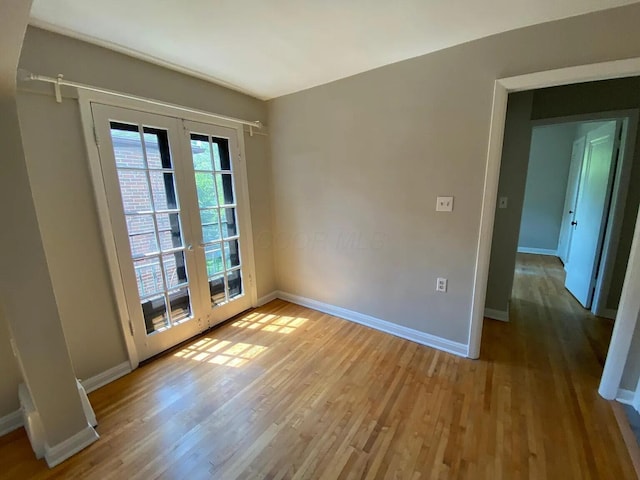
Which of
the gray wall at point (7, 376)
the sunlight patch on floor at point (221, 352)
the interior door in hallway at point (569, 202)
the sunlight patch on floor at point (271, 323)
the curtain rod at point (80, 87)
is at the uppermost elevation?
the curtain rod at point (80, 87)

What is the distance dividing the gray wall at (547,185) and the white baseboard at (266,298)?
4.52 meters

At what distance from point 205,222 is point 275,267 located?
115 centimetres

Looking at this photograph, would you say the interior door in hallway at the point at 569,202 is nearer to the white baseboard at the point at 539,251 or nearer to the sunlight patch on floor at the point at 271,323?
the white baseboard at the point at 539,251

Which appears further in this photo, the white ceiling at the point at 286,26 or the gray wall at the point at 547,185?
the gray wall at the point at 547,185

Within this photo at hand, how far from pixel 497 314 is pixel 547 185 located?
3.83 m

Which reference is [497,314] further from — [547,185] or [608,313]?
[547,185]

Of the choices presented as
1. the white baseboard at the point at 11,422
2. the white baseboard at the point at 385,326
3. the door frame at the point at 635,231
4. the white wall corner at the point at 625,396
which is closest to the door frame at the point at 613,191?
the door frame at the point at 635,231

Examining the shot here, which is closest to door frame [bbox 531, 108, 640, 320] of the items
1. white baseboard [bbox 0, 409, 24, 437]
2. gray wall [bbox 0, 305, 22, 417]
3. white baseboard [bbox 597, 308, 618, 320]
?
white baseboard [bbox 597, 308, 618, 320]

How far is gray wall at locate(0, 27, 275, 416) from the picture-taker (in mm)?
1618

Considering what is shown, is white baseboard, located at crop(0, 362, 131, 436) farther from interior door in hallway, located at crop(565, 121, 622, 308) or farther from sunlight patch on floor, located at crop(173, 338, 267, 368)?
interior door in hallway, located at crop(565, 121, 622, 308)

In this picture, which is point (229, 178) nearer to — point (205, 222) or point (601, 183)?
point (205, 222)

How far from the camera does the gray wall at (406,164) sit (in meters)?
1.73

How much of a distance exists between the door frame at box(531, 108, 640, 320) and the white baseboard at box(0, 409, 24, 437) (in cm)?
475

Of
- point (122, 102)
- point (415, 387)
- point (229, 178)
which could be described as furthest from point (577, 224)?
point (122, 102)
